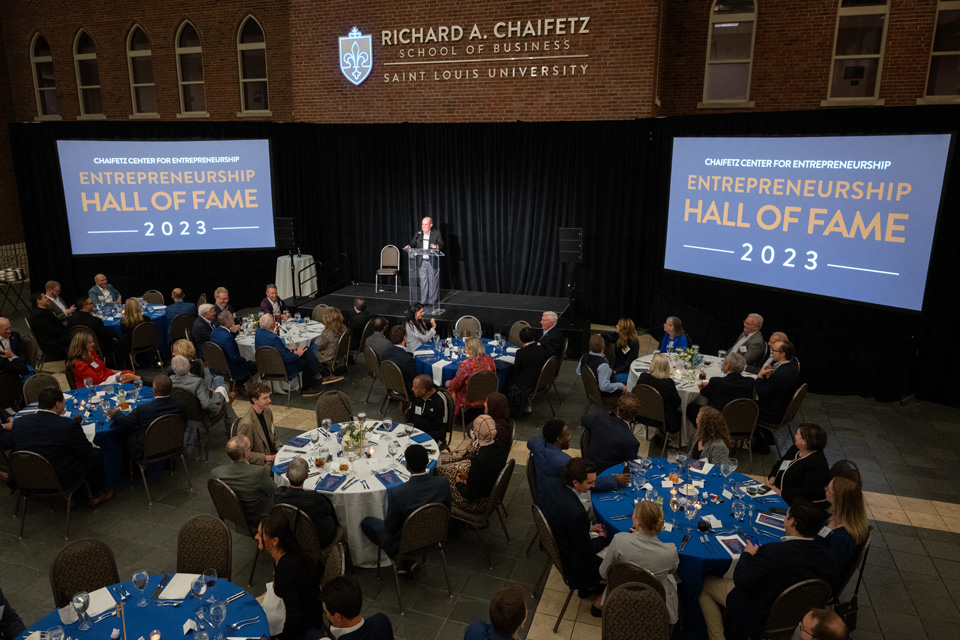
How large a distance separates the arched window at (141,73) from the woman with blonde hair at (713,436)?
16.0m

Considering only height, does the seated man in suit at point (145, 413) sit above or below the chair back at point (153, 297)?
below

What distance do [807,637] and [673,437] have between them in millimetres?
4581

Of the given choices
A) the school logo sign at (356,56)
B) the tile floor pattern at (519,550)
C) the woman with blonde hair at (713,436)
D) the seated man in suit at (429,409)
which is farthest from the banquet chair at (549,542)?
the school logo sign at (356,56)

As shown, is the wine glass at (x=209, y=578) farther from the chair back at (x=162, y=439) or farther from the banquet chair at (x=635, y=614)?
the chair back at (x=162, y=439)

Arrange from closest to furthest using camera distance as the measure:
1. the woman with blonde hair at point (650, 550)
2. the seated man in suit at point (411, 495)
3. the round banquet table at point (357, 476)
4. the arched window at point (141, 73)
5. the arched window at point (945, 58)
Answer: the woman with blonde hair at point (650, 550)
the seated man in suit at point (411, 495)
the round banquet table at point (357, 476)
the arched window at point (945, 58)
the arched window at point (141, 73)

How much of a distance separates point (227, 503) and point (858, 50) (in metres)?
13.2

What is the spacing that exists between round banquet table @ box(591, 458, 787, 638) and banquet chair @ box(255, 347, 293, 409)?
16.5 ft

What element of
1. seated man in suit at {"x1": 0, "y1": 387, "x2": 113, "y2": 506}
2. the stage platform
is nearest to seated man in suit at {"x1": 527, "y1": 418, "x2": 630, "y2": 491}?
seated man in suit at {"x1": 0, "y1": 387, "x2": 113, "y2": 506}

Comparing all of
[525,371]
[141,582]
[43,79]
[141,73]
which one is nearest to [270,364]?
Answer: [525,371]

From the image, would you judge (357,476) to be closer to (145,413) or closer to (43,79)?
(145,413)

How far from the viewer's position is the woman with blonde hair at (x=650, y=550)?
425cm

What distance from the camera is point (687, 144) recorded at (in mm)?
10820

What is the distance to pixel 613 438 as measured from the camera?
569 centimetres

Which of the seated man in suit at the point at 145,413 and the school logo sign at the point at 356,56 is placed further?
the school logo sign at the point at 356,56
